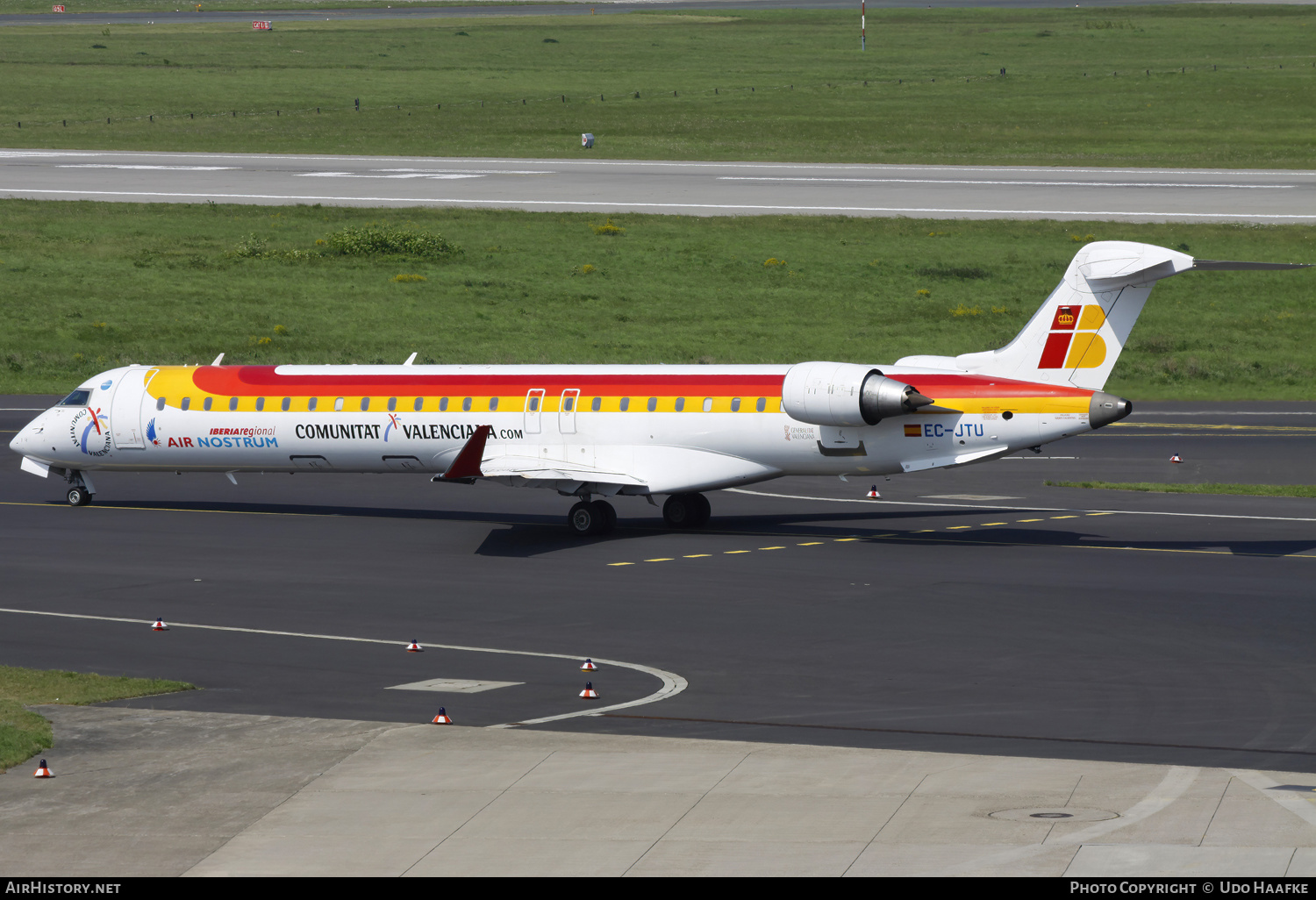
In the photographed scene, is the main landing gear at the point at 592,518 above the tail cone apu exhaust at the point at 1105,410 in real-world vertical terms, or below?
below

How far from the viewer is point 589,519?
123 ft

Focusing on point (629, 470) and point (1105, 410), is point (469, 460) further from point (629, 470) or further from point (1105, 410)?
point (1105, 410)

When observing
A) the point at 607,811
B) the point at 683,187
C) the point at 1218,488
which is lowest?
the point at 1218,488

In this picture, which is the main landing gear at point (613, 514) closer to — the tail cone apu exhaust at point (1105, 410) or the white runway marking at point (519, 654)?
the tail cone apu exhaust at point (1105, 410)

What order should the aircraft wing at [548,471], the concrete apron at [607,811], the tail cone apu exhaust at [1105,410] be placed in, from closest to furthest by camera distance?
the concrete apron at [607,811], the tail cone apu exhaust at [1105,410], the aircraft wing at [548,471]

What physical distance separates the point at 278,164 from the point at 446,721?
85638 mm

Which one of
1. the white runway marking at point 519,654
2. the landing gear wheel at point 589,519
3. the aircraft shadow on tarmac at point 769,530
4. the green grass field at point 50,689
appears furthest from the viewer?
the landing gear wheel at point 589,519

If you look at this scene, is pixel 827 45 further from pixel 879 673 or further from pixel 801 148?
pixel 879 673

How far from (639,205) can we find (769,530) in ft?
166

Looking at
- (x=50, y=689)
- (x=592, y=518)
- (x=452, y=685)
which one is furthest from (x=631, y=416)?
(x=50, y=689)

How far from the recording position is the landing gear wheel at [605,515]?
3756 centimetres

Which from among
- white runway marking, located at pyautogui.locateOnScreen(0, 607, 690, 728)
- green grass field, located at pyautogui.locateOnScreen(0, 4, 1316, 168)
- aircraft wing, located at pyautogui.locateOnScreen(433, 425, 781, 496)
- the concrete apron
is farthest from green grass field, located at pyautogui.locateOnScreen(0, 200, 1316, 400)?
the concrete apron

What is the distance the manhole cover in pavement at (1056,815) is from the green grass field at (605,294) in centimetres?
4559

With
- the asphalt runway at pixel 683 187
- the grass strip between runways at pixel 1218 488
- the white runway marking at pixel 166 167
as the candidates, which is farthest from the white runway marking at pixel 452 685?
the white runway marking at pixel 166 167
